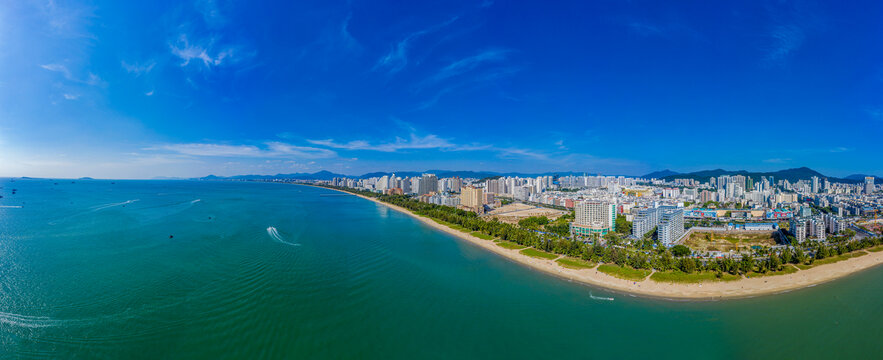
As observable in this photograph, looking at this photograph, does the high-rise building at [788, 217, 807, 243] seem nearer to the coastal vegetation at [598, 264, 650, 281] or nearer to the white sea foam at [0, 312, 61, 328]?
the coastal vegetation at [598, 264, 650, 281]

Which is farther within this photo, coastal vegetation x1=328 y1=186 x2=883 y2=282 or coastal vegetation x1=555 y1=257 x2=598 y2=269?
coastal vegetation x1=555 y1=257 x2=598 y2=269

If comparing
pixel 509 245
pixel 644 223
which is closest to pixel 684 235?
pixel 644 223

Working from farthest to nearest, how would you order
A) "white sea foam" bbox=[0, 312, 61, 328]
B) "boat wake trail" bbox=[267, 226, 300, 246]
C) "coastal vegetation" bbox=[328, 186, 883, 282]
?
1. "boat wake trail" bbox=[267, 226, 300, 246]
2. "coastal vegetation" bbox=[328, 186, 883, 282]
3. "white sea foam" bbox=[0, 312, 61, 328]

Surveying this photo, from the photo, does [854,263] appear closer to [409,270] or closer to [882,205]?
Answer: [409,270]

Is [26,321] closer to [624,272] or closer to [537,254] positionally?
[537,254]

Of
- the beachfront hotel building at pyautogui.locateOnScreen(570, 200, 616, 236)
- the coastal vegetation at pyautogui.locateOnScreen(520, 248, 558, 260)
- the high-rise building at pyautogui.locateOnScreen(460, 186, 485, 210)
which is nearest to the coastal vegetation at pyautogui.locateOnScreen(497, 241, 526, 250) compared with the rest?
the coastal vegetation at pyautogui.locateOnScreen(520, 248, 558, 260)

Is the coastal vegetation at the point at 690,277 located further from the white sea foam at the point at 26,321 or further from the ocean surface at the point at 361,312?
the white sea foam at the point at 26,321

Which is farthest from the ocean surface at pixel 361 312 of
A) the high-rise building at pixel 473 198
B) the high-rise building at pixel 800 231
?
the high-rise building at pixel 473 198

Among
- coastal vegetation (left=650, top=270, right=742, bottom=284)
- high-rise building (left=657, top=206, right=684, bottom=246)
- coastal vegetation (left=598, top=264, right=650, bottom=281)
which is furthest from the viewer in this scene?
high-rise building (left=657, top=206, right=684, bottom=246)
